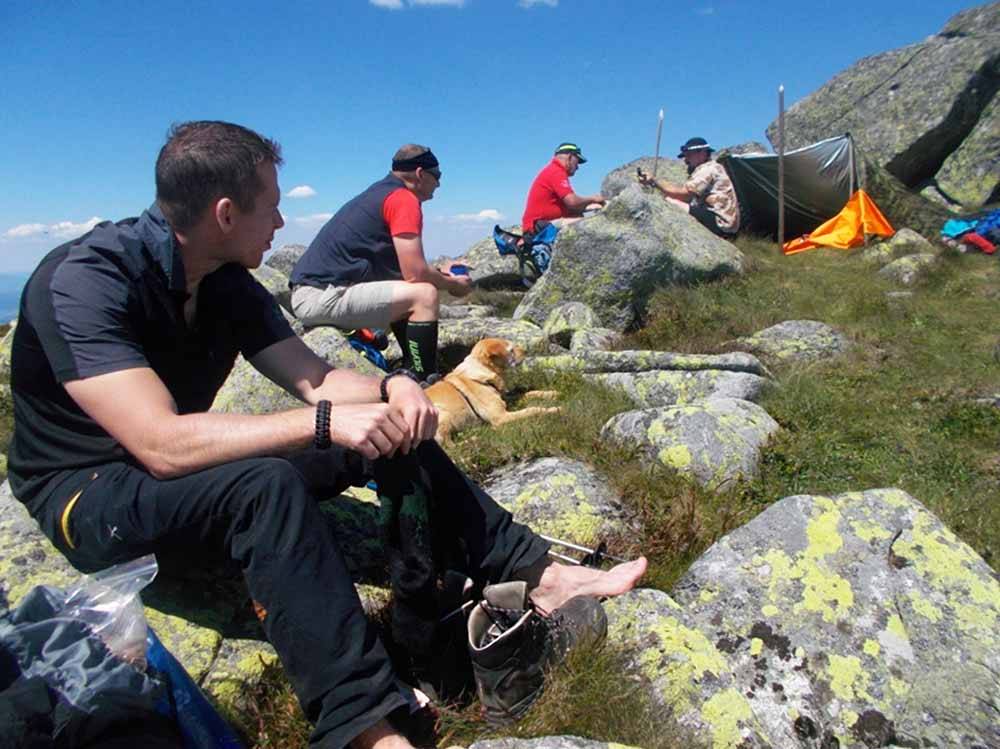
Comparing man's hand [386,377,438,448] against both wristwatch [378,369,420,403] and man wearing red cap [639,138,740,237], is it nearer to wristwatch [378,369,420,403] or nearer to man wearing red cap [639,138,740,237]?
wristwatch [378,369,420,403]

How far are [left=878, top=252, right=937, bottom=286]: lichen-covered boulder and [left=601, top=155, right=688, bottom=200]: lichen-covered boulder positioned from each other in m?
8.93

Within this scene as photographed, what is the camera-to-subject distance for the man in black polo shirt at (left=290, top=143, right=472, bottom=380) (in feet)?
22.2

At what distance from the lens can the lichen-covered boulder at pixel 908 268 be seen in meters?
11.3

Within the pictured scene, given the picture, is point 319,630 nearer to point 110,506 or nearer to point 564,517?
point 110,506

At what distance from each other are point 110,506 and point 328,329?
458 cm

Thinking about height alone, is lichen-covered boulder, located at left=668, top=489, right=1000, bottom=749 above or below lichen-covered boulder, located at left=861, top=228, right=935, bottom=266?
below

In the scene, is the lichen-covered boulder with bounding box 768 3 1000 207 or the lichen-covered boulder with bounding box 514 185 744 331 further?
the lichen-covered boulder with bounding box 768 3 1000 207

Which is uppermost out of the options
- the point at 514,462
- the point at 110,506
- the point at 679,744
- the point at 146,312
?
the point at 146,312

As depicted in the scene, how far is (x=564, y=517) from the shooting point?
393 centimetres

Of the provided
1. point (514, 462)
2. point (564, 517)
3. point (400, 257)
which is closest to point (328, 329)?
point (400, 257)

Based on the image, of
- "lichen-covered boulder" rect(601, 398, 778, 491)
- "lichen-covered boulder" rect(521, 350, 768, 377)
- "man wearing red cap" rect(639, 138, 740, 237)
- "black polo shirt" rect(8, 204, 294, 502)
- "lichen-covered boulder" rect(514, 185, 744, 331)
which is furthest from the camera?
"man wearing red cap" rect(639, 138, 740, 237)

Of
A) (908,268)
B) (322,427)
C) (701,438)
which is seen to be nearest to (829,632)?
(701,438)

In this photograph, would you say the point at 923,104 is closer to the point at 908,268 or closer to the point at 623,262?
the point at 908,268

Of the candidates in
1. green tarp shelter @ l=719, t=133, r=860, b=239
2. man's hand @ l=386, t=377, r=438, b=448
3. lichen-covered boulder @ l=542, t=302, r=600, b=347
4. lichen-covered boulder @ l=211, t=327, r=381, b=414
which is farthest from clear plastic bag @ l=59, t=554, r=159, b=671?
green tarp shelter @ l=719, t=133, r=860, b=239
